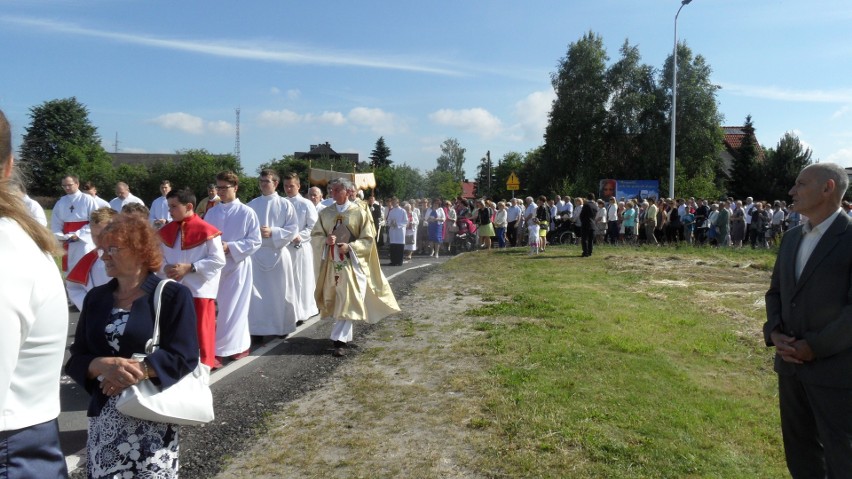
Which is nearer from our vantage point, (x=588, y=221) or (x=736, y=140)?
(x=588, y=221)

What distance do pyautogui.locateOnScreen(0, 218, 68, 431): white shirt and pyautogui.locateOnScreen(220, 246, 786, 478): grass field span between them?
278 cm

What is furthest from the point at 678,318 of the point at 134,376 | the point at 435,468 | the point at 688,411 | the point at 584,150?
the point at 584,150

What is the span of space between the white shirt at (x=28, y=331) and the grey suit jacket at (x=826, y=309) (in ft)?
11.3

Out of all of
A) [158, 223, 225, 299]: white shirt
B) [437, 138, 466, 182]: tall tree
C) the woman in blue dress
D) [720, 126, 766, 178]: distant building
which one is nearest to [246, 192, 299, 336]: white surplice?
[158, 223, 225, 299]: white shirt

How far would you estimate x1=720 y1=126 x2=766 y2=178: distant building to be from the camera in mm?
60250

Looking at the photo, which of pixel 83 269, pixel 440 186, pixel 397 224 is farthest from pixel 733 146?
pixel 83 269

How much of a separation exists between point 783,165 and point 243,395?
56.5 m

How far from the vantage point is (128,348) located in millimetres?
3156

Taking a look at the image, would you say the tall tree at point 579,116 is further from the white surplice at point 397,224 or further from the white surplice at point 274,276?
the white surplice at point 274,276

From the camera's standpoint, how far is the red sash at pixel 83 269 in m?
7.00

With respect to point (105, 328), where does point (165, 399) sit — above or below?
below

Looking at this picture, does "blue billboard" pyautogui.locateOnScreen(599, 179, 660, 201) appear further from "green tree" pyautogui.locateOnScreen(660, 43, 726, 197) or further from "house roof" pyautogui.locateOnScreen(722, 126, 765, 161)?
"house roof" pyautogui.locateOnScreen(722, 126, 765, 161)

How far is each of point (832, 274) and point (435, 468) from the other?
2621mm

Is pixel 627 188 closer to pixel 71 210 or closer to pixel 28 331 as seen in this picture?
pixel 71 210
